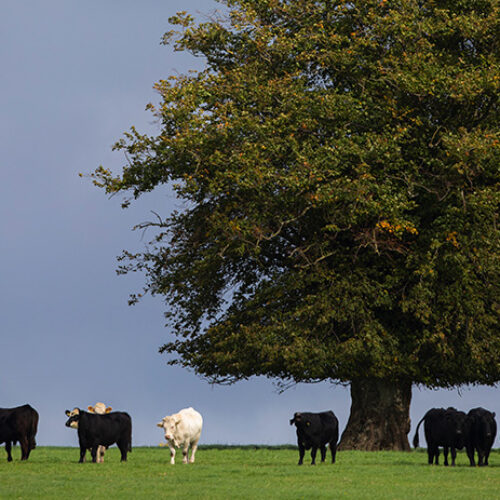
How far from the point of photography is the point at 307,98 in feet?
107

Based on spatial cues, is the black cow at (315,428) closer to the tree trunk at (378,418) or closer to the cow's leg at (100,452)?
the cow's leg at (100,452)

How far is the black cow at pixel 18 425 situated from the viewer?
82.7 feet

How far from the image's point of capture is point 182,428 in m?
24.1

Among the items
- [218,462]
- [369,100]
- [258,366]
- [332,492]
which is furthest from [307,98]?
[332,492]

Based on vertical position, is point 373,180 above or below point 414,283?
above

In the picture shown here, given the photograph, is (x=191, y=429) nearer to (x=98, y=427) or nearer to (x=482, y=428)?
(x=98, y=427)

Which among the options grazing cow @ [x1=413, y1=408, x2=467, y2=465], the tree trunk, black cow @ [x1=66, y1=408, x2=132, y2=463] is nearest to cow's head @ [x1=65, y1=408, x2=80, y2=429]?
black cow @ [x1=66, y1=408, x2=132, y2=463]

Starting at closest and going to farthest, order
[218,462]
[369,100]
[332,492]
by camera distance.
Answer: [332,492] → [218,462] → [369,100]

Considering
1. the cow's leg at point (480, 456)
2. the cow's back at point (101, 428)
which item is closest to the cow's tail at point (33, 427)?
the cow's back at point (101, 428)

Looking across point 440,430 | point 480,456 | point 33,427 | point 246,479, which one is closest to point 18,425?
point 33,427

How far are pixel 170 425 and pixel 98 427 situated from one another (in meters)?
2.10

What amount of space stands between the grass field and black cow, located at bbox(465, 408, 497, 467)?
660mm

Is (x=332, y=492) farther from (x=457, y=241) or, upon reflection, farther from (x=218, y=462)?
(x=457, y=241)

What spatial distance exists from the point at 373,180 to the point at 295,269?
487 centimetres
